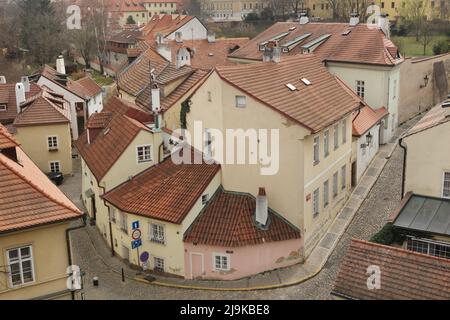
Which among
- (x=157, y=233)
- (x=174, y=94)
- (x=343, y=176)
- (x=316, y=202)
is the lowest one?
(x=157, y=233)

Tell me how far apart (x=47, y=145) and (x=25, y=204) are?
26.3 m

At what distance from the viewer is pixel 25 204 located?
1791 centimetres

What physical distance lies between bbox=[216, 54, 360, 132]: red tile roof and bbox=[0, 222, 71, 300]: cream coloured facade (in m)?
12.0

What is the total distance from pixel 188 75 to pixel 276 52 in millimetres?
7638

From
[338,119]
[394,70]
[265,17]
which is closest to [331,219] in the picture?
[338,119]

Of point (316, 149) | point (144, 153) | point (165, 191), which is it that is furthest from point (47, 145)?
point (316, 149)

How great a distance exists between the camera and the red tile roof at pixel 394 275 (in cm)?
1675

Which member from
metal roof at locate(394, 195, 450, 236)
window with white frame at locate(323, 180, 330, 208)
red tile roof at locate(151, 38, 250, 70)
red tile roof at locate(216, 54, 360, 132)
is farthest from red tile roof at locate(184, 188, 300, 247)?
red tile roof at locate(151, 38, 250, 70)

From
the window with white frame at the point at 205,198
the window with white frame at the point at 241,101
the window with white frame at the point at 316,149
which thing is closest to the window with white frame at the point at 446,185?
the window with white frame at the point at 316,149

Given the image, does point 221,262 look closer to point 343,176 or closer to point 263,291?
point 263,291

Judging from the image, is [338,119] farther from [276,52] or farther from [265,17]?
[265,17]

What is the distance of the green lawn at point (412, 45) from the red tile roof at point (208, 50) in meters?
22.4

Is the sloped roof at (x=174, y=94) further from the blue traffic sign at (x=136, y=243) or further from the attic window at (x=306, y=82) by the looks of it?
the blue traffic sign at (x=136, y=243)

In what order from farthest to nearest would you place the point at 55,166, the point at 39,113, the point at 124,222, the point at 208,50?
the point at 208,50, the point at 55,166, the point at 39,113, the point at 124,222
